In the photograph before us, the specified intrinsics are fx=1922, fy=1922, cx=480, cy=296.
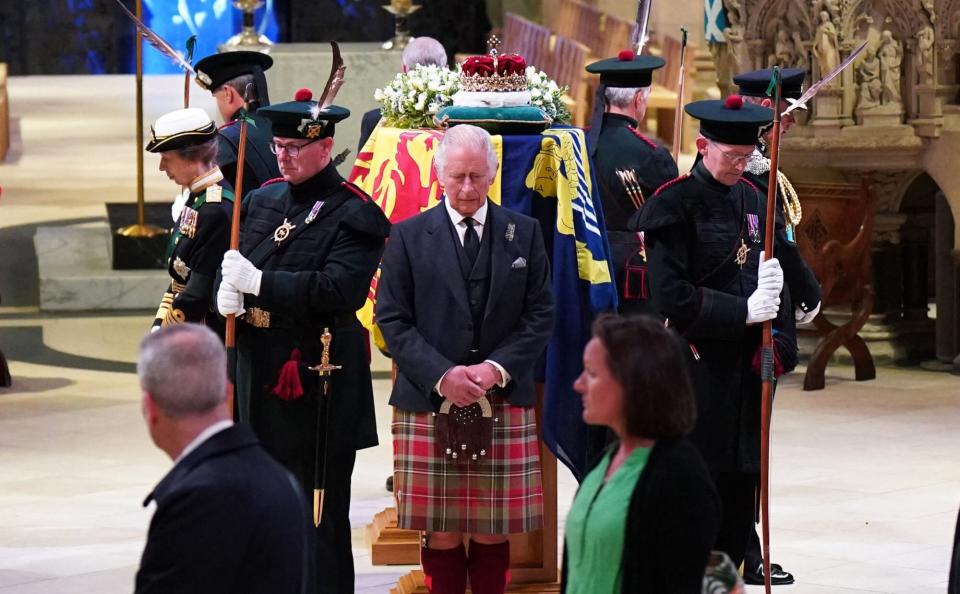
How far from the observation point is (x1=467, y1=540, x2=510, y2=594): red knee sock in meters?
5.99

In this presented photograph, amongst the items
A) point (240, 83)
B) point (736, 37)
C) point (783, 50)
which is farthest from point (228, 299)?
point (736, 37)

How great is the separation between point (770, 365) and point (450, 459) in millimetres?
1070

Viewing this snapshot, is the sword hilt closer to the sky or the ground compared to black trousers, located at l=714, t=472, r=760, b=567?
closer to the sky

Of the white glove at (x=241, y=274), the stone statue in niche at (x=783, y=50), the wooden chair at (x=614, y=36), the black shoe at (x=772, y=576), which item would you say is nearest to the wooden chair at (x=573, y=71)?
the wooden chair at (x=614, y=36)

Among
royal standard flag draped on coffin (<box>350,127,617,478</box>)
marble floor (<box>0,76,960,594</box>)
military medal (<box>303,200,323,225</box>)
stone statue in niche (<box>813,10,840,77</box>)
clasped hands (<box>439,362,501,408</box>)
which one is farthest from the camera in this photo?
stone statue in niche (<box>813,10,840,77</box>)

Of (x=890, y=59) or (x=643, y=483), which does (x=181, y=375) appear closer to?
(x=643, y=483)

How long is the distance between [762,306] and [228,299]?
65.8 inches

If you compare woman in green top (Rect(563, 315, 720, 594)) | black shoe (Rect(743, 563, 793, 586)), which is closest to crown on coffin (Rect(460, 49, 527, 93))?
black shoe (Rect(743, 563, 793, 586))

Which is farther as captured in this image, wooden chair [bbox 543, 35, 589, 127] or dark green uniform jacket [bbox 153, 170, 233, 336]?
wooden chair [bbox 543, 35, 589, 127]

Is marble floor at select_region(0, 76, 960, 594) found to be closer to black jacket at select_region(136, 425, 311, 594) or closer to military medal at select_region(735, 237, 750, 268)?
military medal at select_region(735, 237, 750, 268)

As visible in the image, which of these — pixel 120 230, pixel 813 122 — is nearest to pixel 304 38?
pixel 120 230

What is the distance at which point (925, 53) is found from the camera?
11062 millimetres

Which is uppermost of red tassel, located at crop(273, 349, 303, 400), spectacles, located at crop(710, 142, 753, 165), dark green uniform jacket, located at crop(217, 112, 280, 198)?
dark green uniform jacket, located at crop(217, 112, 280, 198)

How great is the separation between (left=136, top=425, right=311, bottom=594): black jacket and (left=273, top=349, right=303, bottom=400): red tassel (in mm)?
2316
